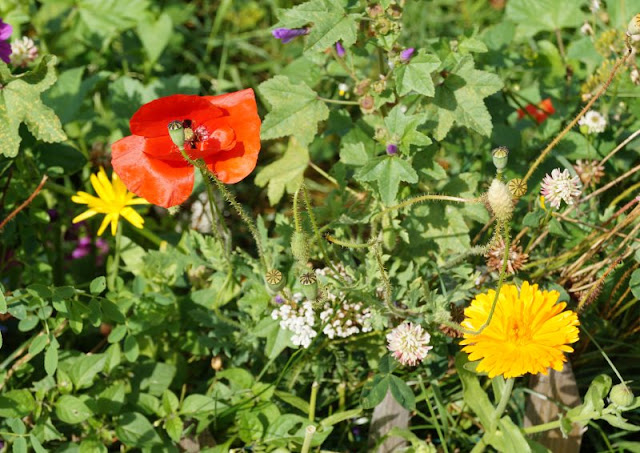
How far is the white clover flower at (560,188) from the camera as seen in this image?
1.57 metres

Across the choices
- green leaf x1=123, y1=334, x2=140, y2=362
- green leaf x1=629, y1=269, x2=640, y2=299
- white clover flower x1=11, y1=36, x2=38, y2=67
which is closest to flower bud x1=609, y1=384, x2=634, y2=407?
green leaf x1=629, y1=269, x2=640, y2=299

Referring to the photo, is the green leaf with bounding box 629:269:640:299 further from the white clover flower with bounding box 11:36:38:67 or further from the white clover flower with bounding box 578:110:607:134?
the white clover flower with bounding box 11:36:38:67

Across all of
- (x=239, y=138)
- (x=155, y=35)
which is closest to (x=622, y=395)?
(x=239, y=138)

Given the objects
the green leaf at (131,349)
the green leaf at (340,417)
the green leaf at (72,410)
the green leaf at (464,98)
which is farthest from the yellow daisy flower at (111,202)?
the green leaf at (464,98)

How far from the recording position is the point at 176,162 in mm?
1599

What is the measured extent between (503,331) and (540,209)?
1.35 ft

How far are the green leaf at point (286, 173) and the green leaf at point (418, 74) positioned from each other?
442 mm

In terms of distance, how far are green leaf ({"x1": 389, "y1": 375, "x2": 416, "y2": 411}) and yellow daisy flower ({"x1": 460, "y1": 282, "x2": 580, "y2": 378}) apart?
0.71 ft

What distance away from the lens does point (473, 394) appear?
1691mm

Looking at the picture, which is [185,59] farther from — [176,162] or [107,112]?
[176,162]

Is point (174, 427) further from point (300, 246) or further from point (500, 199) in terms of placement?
Answer: point (500, 199)

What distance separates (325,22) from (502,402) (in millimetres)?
898

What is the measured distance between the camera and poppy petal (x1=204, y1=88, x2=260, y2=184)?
5.25 ft

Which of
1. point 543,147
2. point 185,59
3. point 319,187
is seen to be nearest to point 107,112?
point 185,59
